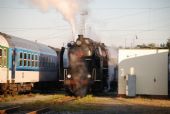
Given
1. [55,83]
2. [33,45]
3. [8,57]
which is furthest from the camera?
[55,83]

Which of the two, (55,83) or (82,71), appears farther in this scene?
(55,83)

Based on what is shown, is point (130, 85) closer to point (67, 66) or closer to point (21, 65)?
point (67, 66)

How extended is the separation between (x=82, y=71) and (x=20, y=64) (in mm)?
3837

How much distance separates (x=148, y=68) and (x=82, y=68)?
422cm

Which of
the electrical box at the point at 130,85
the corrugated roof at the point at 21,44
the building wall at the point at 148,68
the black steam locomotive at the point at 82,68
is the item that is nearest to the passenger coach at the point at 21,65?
the corrugated roof at the point at 21,44

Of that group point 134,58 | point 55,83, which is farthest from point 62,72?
point 55,83

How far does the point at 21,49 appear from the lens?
1033 inches

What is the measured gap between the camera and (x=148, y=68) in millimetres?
26438

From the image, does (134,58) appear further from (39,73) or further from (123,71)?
(39,73)

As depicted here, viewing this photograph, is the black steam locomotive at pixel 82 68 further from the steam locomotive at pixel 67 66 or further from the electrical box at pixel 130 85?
the electrical box at pixel 130 85

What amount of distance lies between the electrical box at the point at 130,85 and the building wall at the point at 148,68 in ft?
1.88

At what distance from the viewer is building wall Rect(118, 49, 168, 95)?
26.3 m

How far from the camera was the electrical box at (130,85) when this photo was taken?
25891 mm

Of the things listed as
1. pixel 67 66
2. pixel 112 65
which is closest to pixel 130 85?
pixel 67 66
